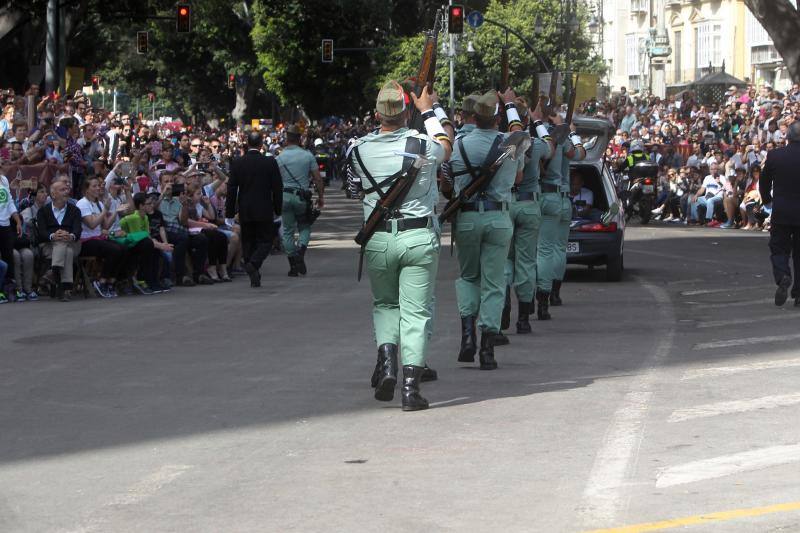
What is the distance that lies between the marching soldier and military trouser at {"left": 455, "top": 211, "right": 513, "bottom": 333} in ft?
11.5

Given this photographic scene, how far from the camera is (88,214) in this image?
18406 millimetres

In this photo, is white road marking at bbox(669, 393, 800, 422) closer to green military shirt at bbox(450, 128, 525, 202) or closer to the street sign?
green military shirt at bbox(450, 128, 525, 202)

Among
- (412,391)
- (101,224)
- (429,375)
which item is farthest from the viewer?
(101,224)

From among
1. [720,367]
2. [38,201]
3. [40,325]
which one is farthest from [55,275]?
Answer: [720,367]

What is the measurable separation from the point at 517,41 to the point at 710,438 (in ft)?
225

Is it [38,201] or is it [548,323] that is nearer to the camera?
[548,323]

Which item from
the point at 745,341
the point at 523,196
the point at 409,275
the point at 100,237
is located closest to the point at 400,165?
the point at 409,275

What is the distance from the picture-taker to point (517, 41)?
76000mm

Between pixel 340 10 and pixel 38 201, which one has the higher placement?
pixel 340 10

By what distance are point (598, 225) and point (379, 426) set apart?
11.6 meters

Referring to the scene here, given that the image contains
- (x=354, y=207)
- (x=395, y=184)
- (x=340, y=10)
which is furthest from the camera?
(x=340, y=10)

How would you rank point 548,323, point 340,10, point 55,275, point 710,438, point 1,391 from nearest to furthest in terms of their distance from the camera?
point 710,438 → point 1,391 → point 548,323 → point 55,275 → point 340,10

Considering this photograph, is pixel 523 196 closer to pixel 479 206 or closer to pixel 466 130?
pixel 466 130

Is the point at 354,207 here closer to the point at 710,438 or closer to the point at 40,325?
the point at 40,325
